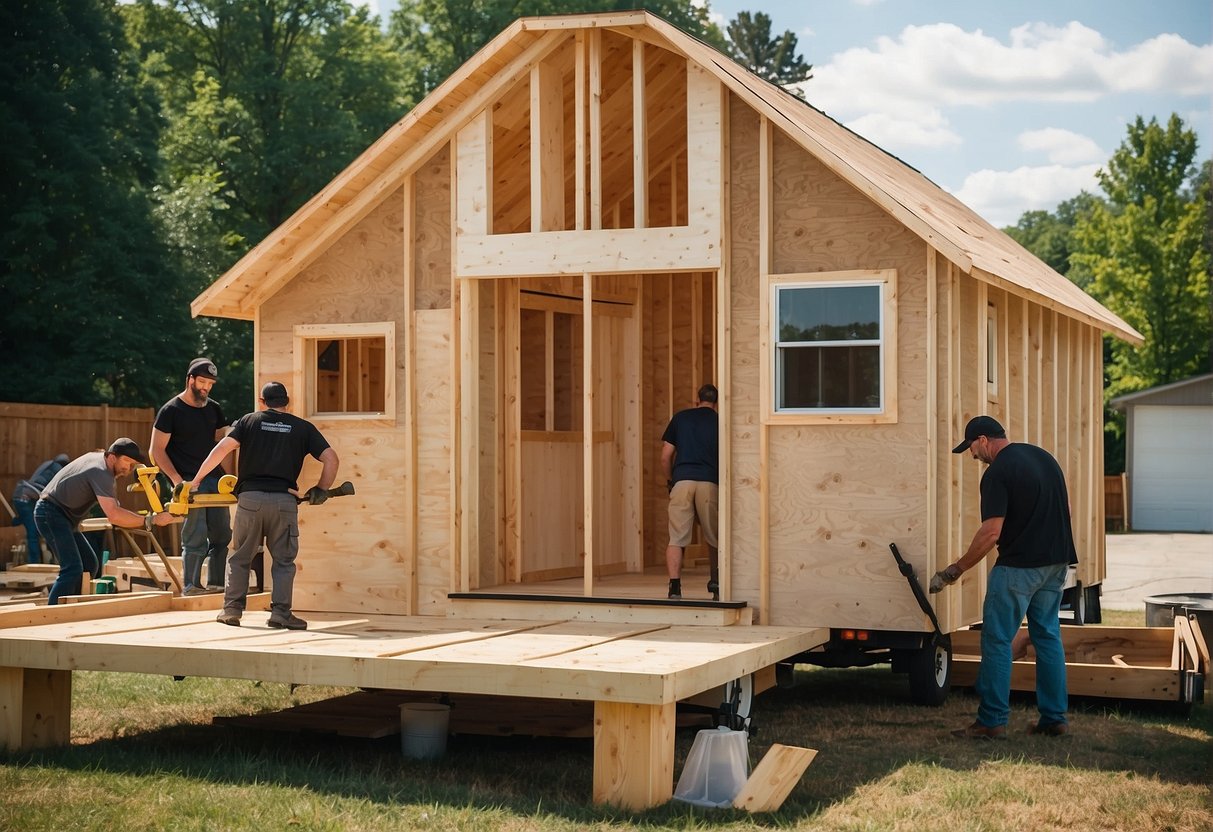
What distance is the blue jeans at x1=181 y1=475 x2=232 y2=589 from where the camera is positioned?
1196cm

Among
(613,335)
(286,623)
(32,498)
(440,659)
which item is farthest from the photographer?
(32,498)

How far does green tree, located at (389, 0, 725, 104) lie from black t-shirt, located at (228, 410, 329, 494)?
28774mm

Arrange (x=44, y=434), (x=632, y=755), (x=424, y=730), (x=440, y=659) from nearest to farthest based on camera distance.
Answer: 1. (x=632, y=755)
2. (x=440, y=659)
3. (x=424, y=730)
4. (x=44, y=434)

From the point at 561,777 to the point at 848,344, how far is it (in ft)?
12.8

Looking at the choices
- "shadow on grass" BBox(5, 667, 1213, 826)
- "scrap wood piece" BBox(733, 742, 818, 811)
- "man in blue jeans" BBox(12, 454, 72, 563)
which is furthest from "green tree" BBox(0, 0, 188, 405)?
"scrap wood piece" BBox(733, 742, 818, 811)

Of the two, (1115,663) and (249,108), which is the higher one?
(249,108)

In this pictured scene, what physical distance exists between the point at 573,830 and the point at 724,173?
5.54 metres

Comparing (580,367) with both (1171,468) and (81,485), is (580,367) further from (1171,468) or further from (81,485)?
(1171,468)

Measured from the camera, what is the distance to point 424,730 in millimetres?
9328

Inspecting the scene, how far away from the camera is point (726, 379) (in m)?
11.0

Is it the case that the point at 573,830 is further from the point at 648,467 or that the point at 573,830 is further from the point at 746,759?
the point at 648,467

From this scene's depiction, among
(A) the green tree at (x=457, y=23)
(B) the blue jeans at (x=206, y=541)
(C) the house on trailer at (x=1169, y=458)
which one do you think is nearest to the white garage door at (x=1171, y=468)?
(C) the house on trailer at (x=1169, y=458)

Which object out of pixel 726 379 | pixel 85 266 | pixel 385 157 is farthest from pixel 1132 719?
pixel 85 266

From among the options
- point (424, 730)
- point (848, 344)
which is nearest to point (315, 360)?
point (424, 730)
